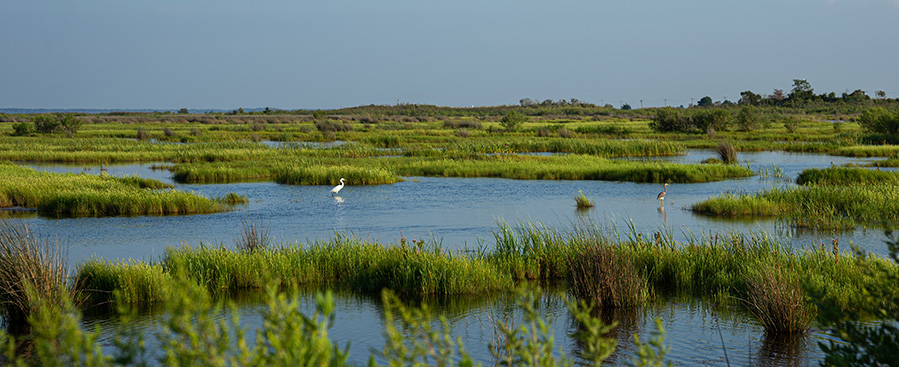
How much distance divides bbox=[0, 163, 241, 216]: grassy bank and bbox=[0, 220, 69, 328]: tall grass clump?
12718mm

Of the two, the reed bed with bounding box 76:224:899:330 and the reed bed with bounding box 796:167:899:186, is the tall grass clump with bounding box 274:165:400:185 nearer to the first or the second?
the reed bed with bounding box 796:167:899:186

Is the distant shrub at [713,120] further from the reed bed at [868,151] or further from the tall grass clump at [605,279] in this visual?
the tall grass clump at [605,279]

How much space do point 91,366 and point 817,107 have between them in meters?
130

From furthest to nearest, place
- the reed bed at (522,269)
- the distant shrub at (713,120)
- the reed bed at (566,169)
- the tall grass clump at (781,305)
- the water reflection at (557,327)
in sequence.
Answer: the distant shrub at (713,120)
the reed bed at (566,169)
the reed bed at (522,269)
the tall grass clump at (781,305)
the water reflection at (557,327)

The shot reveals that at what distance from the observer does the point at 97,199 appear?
23.1 meters

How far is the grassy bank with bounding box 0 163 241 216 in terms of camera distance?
2302 centimetres

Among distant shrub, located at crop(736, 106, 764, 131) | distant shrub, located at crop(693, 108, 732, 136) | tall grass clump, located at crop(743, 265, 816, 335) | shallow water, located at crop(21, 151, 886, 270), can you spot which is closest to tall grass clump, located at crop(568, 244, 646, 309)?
tall grass clump, located at crop(743, 265, 816, 335)

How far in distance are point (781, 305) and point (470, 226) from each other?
11397 mm

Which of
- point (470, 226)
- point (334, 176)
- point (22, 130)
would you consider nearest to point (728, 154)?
point (334, 176)

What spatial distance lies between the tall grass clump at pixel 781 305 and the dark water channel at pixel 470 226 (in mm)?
225

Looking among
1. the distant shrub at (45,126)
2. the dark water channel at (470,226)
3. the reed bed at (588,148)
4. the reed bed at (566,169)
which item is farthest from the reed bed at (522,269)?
the distant shrub at (45,126)

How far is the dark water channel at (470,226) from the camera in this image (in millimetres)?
10031

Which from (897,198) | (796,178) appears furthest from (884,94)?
(897,198)

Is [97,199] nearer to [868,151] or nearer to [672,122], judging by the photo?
[868,151]
